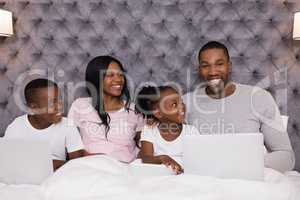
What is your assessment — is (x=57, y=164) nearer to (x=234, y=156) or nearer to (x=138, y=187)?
(x=138, y=187)

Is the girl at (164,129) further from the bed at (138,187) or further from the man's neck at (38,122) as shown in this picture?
the man's neck at (38,122)

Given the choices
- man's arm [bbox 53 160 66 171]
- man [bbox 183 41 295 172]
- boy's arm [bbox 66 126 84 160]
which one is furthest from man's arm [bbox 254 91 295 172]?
man's arm [bbox 53 160 66 171]

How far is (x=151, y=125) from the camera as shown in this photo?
5.33 feet

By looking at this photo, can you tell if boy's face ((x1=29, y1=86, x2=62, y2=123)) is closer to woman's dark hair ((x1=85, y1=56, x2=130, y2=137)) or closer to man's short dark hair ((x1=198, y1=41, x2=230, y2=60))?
woman's dark hair ((x1=85, y1=56, x2=130, y2=137))

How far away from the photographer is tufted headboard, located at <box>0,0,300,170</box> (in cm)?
177

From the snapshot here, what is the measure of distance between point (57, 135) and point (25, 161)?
0.89 feet

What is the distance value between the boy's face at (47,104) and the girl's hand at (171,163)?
1.80 ft

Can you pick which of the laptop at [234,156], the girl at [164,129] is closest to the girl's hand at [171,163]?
the girl at [164,129]

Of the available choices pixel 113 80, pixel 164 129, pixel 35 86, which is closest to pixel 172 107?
pixel 164 129

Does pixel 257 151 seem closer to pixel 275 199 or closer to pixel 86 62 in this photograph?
pixel 275 199

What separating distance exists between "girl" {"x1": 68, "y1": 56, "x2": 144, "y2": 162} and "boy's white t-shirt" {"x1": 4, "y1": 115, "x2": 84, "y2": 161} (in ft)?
0.20

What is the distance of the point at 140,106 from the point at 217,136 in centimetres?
59

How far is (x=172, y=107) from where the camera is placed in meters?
1.58

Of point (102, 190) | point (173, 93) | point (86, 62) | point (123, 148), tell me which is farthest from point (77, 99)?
point (102, 190)
